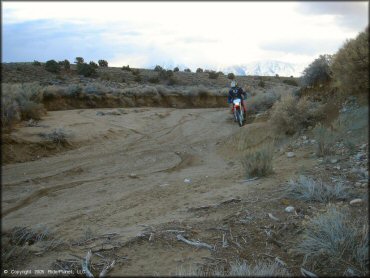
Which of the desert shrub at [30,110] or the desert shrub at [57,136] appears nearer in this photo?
the desert shrub at [57,136]

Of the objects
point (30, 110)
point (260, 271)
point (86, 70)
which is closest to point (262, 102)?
point (30, 110)

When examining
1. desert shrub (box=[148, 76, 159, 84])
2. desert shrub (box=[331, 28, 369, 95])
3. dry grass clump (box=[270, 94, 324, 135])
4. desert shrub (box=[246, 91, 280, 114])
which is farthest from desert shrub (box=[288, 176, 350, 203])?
desert shrub (box=[148, 76, 159, 84])

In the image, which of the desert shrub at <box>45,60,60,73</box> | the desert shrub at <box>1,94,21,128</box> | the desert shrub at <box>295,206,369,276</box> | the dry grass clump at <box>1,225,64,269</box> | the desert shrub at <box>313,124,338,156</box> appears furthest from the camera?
the desert shrub at <box>45,60,60,73</box>

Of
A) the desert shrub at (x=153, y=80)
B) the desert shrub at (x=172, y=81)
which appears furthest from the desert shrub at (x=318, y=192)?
the desert shrub at (x=172, y=81)

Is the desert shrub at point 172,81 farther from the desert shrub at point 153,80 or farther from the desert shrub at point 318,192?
the desert shrub at point 318,192

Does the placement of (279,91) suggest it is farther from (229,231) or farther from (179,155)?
(229,231)

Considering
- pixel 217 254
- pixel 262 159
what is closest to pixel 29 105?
pixel 262 159

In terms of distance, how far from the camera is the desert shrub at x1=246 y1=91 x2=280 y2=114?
16.6 meters

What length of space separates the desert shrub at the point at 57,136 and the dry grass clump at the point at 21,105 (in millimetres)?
1093

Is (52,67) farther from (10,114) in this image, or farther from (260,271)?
(260,271)

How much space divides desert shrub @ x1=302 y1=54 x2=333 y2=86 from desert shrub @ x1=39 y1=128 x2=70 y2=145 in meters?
8.20

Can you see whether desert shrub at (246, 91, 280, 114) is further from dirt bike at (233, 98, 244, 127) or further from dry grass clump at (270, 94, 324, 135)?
dry grass clump at (270, 94, 324, 135)

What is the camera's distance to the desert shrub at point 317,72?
1352 centimetres

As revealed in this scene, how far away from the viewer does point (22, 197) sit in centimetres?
819
